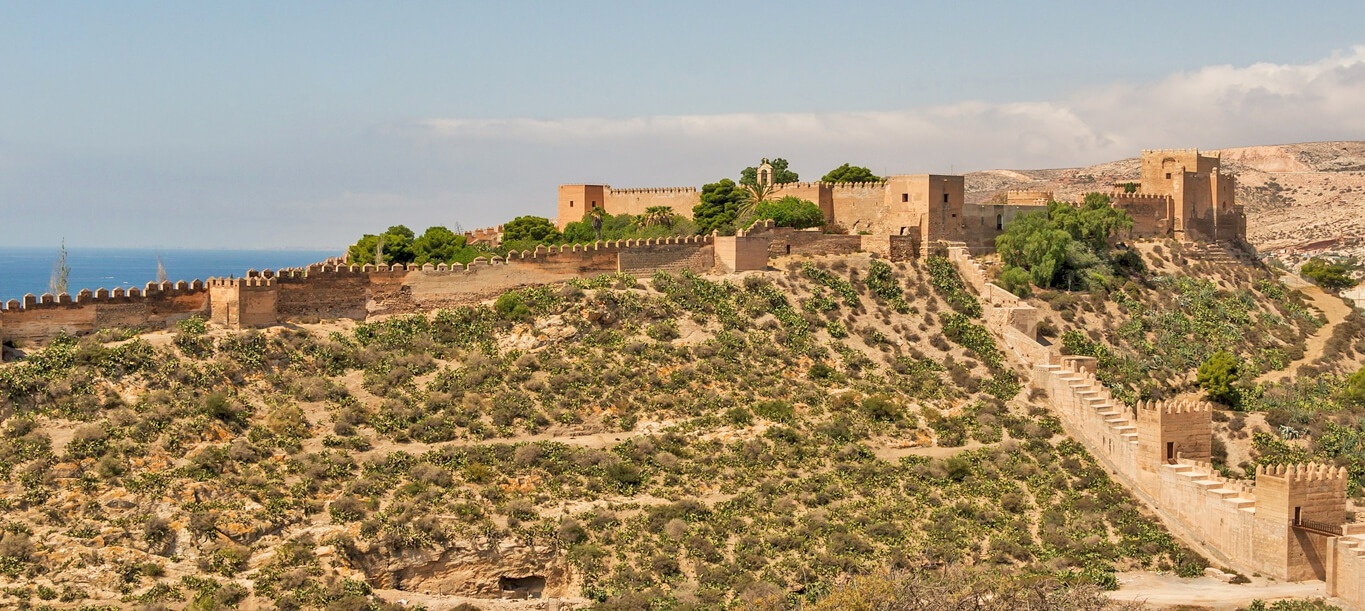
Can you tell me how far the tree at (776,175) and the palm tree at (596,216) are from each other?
4.80m

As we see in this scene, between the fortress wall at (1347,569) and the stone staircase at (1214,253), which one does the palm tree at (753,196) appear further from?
the fortress wall at (1347,569)

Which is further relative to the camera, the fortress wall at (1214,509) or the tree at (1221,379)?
the tree at (1221,379)

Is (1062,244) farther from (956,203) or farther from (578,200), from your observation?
(578,200)

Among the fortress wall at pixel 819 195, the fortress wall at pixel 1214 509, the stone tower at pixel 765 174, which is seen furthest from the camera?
the stone tower at pixel 765 174

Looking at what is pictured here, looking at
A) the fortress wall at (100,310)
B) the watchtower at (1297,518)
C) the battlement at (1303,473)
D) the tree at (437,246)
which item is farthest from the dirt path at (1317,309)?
the fortress wall at (100,310)

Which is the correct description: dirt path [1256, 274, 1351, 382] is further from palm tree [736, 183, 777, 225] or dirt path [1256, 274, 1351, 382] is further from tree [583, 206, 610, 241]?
tree [583, 206, 610, 241]

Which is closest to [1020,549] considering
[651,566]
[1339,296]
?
[651,566]

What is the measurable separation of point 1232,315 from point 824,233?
42.3 feet

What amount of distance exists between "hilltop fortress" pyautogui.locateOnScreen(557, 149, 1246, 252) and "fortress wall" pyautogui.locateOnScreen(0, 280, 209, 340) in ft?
62.0

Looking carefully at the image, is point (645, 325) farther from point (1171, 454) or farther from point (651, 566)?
point (1171, 454)

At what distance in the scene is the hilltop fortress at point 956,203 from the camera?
147ft

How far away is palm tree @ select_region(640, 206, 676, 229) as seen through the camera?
155 ft

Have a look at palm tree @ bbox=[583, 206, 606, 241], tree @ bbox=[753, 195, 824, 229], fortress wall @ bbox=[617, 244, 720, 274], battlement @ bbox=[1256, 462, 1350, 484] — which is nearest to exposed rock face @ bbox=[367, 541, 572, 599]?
fortress wall @ bbox=[617, 244, 720, 274]

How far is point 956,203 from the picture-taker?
148 feet
